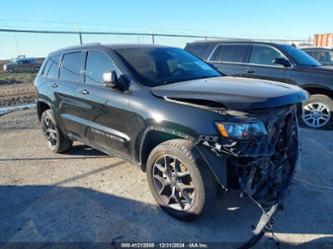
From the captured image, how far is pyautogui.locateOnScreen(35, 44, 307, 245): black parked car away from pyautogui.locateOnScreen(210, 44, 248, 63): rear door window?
3166 mm

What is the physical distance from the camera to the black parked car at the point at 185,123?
2873 millimetres

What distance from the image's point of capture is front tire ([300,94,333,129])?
6.67m

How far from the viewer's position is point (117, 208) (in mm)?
3684

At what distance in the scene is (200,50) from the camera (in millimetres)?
8188

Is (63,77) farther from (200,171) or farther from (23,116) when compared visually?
(23,116)

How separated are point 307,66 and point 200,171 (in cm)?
495

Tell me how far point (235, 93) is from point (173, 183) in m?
1.14

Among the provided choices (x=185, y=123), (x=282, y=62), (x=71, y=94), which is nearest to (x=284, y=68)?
(x=282, y=62)

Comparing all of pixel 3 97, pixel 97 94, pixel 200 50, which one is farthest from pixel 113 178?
pixel 3 97

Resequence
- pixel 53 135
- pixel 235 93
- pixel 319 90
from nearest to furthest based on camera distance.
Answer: pixel 235 93 < pixel 53 135 < pixel 319 90

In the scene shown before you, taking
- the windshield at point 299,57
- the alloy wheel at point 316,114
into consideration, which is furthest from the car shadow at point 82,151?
the windshield at point 299,57

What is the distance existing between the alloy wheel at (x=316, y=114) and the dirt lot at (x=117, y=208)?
167 centimetres

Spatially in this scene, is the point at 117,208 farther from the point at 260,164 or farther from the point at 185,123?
the point at 260,164

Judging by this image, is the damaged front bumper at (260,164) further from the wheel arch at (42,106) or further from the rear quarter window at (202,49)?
the rear quarter window at (202,49)
